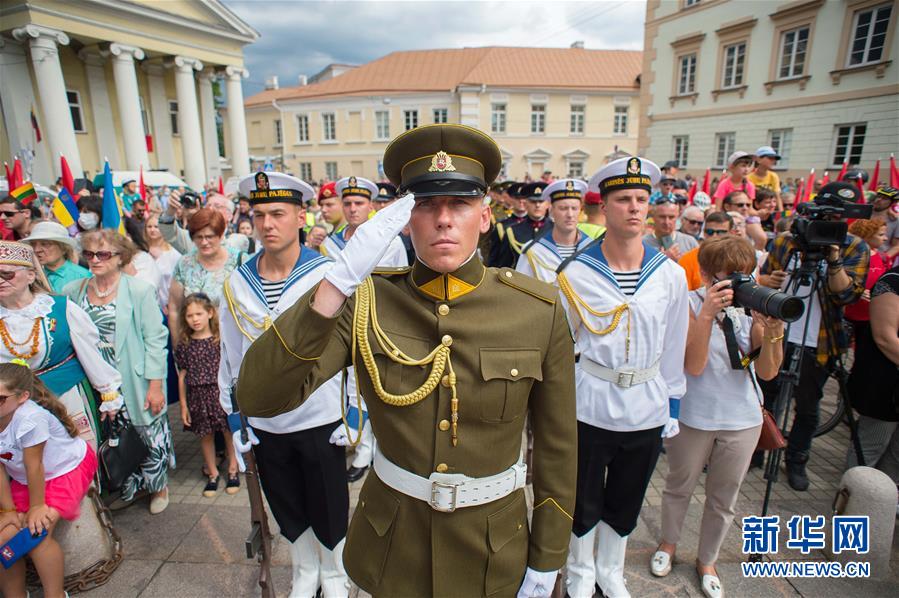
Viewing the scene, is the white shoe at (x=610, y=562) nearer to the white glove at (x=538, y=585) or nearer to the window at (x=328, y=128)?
the white glove at (x=538, y=585)

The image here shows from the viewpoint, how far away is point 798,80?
18.4m

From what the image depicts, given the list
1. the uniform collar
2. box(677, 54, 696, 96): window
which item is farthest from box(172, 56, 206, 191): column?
the uniform collar

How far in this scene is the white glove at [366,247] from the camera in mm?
1421

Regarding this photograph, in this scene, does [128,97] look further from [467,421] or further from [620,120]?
[620,120]

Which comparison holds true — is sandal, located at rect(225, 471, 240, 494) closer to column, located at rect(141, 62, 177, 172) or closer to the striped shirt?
the striped shirt

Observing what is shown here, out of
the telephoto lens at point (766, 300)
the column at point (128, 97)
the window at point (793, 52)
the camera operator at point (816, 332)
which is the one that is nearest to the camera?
the telephoto lens at point (766, 300)

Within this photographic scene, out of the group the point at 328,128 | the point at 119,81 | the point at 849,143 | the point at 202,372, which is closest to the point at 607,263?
the point at 202,372

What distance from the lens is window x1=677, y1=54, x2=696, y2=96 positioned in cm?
2208

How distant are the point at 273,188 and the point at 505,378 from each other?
2049 millimetres

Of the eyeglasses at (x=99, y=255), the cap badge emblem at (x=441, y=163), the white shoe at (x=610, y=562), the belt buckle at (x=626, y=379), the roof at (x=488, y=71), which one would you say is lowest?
the white shoe at (x=610, y=562)

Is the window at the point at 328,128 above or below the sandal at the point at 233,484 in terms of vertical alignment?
above

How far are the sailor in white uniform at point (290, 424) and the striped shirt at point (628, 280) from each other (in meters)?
1.80

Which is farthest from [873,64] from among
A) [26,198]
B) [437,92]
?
[437,92]

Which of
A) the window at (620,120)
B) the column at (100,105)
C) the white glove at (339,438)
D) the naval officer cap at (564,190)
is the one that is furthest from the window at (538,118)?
the white glove at (339,438)
